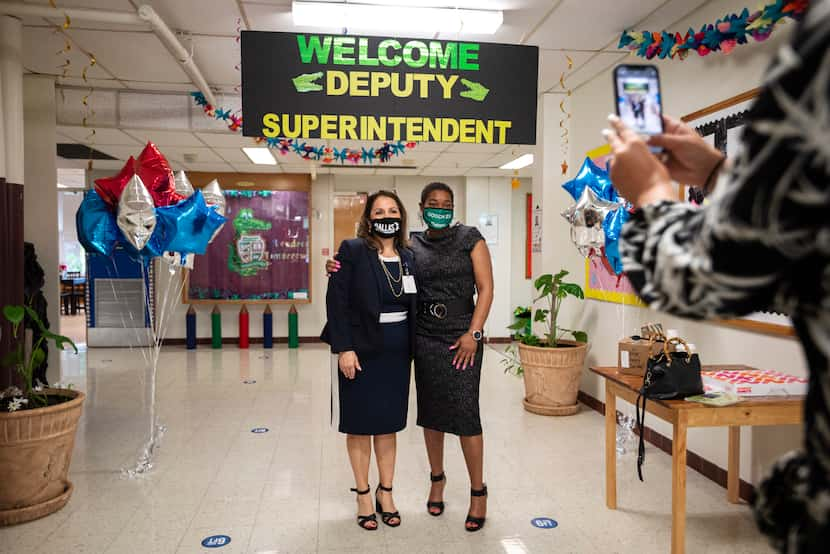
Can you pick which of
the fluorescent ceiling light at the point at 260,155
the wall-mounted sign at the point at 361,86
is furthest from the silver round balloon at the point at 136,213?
the fluorescent ceiling light at the point at 260,155

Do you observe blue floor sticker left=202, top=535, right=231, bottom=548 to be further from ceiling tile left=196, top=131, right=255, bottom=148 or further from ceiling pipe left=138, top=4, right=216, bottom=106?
ceiling tile left=196, top=131, right=255, bottom=148

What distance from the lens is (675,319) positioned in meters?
4.10

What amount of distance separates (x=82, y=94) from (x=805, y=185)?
601 centimetres

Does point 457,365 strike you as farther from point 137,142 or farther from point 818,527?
point 137,142

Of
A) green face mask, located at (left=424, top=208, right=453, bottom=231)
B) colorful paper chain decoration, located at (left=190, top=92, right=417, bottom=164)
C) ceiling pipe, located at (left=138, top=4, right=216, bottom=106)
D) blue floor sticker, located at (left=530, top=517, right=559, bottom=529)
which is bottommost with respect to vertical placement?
blue floor sticker, located at (left=530, top=517, right=559, bottom=529)

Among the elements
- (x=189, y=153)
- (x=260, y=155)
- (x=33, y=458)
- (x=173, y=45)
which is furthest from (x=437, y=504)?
(x=189, y=153)

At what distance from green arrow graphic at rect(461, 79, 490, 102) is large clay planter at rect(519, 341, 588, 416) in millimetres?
2628

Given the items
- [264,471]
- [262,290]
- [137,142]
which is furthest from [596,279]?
[262,290]

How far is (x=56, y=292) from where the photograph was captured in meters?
5.04

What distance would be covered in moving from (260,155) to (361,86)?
5.26 m

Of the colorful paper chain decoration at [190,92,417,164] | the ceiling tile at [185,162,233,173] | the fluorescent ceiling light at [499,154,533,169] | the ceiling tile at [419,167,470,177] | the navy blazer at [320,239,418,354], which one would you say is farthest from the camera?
the ceiling tile at [419,167,470,177]

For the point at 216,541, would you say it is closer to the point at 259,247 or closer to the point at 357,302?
the point at 357,302

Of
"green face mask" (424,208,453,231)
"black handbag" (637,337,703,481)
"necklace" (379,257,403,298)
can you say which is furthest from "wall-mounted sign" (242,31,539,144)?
"black handbag" (637,337,703,481)

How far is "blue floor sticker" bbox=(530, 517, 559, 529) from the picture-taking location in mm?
3045
